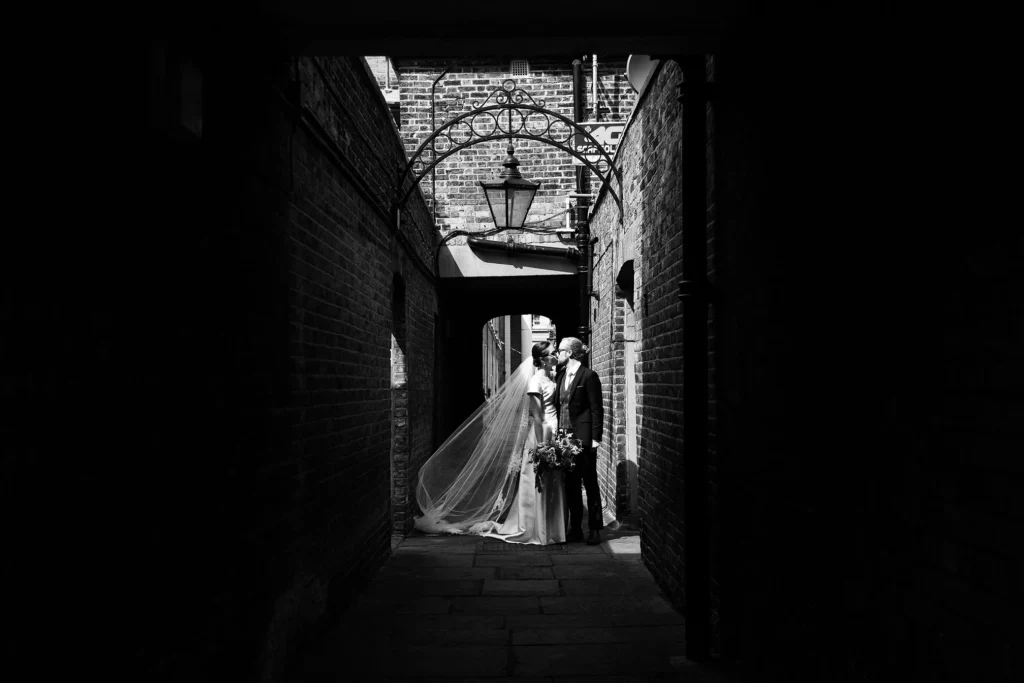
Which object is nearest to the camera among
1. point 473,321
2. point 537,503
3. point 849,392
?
point 849,392

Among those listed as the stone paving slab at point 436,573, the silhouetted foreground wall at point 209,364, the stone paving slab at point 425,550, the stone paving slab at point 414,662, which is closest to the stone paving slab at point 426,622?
the silhouetted foreground wall at point 209,364

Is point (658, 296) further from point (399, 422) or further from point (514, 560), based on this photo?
point (399, 422)

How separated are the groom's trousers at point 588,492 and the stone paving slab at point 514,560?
68 centimetres

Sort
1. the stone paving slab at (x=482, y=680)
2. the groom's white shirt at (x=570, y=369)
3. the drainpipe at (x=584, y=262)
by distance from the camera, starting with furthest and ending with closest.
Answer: the drainpipe at (x=584, y=262) → the groom's white shirt at (x=570, y=369) → the stone paving slab at (x=482, y=680)

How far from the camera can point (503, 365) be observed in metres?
34.7

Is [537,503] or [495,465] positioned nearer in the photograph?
[537,503]

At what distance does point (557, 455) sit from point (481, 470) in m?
1.08

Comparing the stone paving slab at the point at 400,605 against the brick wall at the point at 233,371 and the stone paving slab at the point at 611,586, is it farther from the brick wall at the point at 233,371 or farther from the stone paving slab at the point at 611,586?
the stone paving slab at the point at 611,586

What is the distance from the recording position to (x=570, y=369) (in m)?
7.52

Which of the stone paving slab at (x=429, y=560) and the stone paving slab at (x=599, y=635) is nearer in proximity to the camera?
the stone paving slab at (x=599, y=635)

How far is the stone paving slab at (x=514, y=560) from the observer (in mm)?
6332

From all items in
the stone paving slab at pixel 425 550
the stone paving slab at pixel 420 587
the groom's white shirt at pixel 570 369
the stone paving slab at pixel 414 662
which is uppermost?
the groom's white shirt at pixel 570 369

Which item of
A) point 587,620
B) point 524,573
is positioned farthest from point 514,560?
point 587,620

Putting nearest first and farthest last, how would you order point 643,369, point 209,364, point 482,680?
point 209,364 → point 482,680 → point 643,369
